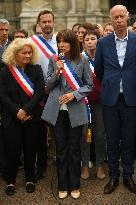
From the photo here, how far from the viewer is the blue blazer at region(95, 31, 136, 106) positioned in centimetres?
475

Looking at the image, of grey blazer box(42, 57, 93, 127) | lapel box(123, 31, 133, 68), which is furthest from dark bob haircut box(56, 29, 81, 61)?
lapel box(123, 31, 133, 68)

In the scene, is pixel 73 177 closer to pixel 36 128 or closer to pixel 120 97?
pixel 36 128

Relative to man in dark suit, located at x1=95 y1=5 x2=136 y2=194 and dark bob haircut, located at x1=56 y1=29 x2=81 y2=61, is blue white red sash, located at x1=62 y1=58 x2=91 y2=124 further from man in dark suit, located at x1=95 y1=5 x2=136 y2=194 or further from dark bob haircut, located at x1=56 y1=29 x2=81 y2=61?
man in dark suit, located at x1=95 y1=5 x2=136 y2=194

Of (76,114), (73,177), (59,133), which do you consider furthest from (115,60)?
(73,177)

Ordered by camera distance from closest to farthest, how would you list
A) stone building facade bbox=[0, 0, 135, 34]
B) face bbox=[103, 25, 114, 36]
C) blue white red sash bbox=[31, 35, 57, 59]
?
blue white red sash bbox=[31, 35, 57, 59] < face bbox=[103, 25, 114, 36] < stone building facade bbox=[0, 0, 135, 34]

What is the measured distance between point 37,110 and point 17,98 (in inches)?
12.0

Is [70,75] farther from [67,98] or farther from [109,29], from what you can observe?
[109,29]

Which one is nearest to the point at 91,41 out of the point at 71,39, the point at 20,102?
the point at 71,39

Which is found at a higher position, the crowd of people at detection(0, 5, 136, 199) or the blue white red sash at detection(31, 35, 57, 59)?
the blue white red sash at detection(31, 35, 57, 59)

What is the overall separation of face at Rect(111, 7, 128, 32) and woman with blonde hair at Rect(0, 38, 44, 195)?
1.05m

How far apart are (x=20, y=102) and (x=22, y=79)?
28 cm

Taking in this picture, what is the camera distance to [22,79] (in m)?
4.95

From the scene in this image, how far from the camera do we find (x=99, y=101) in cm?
540

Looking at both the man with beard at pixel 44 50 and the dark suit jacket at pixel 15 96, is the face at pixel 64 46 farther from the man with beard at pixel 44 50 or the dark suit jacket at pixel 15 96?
the man with beard at pixel 44 50
